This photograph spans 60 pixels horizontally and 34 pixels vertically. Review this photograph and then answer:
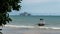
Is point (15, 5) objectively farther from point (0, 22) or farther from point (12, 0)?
point (0, 22)

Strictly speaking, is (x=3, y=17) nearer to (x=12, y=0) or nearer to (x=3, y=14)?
(x=3, y=14)

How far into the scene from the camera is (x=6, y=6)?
5.39 m

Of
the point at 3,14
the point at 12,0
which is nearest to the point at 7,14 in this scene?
the point at 3,14

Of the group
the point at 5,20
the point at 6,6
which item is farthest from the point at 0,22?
the point at 6,6

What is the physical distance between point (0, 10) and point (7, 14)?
25cm

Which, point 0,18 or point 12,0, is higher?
point 12,0

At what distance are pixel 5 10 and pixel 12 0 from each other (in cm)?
34

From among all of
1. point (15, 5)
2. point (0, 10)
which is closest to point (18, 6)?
point (15, 5)

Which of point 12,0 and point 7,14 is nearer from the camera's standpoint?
point 12,0

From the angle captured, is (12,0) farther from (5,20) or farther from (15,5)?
(5,20)

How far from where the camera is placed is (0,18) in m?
5.50

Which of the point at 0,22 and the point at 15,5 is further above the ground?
the point at 15,5

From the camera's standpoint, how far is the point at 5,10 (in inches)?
217

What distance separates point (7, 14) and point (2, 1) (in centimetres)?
43
